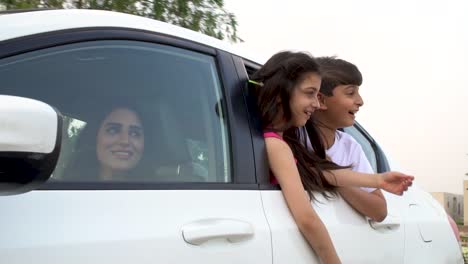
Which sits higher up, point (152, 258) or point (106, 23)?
point (106, 23)

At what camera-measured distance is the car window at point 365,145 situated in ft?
12.1

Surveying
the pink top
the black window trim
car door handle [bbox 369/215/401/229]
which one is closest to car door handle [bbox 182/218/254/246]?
the black window trim

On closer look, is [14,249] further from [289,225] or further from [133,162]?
[289,225]

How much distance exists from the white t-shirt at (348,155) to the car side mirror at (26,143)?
1809mm

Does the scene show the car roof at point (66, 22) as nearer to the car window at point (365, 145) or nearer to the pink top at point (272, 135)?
the pink top at point (272, 135)

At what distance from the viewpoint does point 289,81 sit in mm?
2807

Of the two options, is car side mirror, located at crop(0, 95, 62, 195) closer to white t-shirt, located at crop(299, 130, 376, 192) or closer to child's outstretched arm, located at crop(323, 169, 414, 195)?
child's outstretched arm, located at crop(323, 169, 414, 195)

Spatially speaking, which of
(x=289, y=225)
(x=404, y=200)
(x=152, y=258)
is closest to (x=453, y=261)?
(x=404, y=200)

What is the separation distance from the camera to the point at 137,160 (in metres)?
2.16

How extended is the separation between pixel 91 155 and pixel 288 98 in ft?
3.31

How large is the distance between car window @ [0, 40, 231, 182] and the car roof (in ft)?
0.18

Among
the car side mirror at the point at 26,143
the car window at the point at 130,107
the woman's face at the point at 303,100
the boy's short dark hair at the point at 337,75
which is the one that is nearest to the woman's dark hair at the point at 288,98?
the woman's face at the point at 303,100

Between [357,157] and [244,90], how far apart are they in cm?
75

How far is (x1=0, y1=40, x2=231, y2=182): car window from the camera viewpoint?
6.29ft
